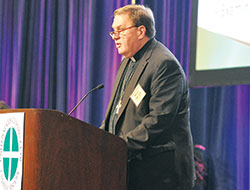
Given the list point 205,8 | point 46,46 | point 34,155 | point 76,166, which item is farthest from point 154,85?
point 46,46

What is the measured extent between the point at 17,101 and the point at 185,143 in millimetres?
3139

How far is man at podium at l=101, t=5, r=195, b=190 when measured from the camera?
7.50 ft

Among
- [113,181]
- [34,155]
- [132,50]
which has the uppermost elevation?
[132,50]

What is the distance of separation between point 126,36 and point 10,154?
1140mm

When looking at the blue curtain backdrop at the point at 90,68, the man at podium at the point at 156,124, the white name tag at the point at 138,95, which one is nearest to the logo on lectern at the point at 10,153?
the man at podium at the point at 156,124

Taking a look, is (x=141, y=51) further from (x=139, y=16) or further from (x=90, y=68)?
(x=90, y=68)

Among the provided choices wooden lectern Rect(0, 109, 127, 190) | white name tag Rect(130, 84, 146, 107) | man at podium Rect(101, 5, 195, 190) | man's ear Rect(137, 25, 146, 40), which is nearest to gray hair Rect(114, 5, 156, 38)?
man's ear Rect(137, 25, 146, 40)

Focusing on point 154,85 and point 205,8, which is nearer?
point 154,85

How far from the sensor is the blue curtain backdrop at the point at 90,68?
3594 mm

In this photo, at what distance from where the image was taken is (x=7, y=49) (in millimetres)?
5375

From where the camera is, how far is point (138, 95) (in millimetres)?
2400

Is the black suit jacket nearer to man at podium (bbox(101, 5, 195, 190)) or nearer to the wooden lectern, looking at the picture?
man at podium (bbox(101, 5, 195, 190))

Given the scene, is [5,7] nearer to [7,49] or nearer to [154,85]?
[7,49]

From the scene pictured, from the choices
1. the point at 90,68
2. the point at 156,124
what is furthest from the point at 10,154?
the point at 90,68
